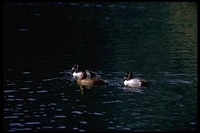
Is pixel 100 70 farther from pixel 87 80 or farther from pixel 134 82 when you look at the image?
pixel 134 82

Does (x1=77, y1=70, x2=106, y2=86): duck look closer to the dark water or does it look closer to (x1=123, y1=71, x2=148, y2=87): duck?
the dark water

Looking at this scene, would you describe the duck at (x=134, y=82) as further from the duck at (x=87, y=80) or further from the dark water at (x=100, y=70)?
the duck at (x=87, y=80)

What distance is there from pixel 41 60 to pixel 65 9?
47453mm

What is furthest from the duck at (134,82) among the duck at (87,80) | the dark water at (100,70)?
the duck at (87,80)

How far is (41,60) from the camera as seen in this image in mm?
48562

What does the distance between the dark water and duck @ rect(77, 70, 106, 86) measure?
1.91 feet

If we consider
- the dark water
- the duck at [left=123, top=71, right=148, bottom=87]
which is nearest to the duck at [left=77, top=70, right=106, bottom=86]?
the dark water

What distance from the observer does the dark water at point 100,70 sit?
3070 centimetres

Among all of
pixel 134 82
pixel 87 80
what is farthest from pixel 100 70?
pixel 134 82

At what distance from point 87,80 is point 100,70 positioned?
423 centimetres

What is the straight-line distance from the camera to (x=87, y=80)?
39.9m

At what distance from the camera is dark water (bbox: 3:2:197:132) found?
30.7 m

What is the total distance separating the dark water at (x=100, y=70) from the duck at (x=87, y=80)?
58cm

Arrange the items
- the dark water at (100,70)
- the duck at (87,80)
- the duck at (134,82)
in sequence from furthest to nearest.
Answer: the duck at (87,80), the duck at (134,82), the dark water at (100,70)
